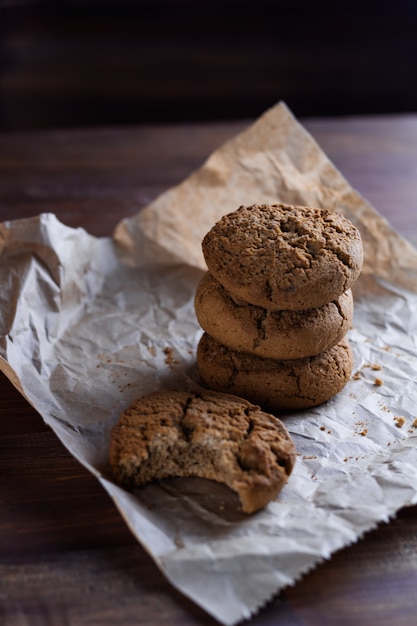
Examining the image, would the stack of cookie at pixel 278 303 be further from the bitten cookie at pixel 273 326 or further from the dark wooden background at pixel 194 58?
the dark wooden background at pixel 194 58

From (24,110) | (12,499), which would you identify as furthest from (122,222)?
(24,110)

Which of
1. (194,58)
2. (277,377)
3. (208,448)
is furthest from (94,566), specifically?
(194,58)

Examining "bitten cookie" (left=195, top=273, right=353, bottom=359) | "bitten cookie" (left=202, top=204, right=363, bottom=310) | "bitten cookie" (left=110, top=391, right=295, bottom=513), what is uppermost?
"bitten cookie" (left=202, top=204, right=363, bottom=310)

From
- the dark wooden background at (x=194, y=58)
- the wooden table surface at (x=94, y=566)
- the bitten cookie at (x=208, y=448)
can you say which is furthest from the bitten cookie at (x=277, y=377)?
the dark wooden background at (x=194, y=58)

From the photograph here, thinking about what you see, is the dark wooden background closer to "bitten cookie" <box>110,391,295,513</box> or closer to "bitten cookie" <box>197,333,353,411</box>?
"bitten cookie" <box>197,333,353,411</box>

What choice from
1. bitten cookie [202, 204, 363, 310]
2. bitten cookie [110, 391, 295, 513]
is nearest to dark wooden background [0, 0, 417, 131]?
bitten cookie [202, 204, 363, 310]

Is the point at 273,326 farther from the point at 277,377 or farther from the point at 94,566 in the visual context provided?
the point at 94,566

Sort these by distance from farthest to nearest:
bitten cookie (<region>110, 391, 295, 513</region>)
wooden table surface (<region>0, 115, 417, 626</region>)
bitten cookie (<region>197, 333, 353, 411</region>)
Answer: bitten cookie (<region>197, 333, 353, 411</region>)
bitten cookie (<region>110, 391, 295, 513</region>)
wooden table surface (<region>0, 115, 417, 626</region>)
